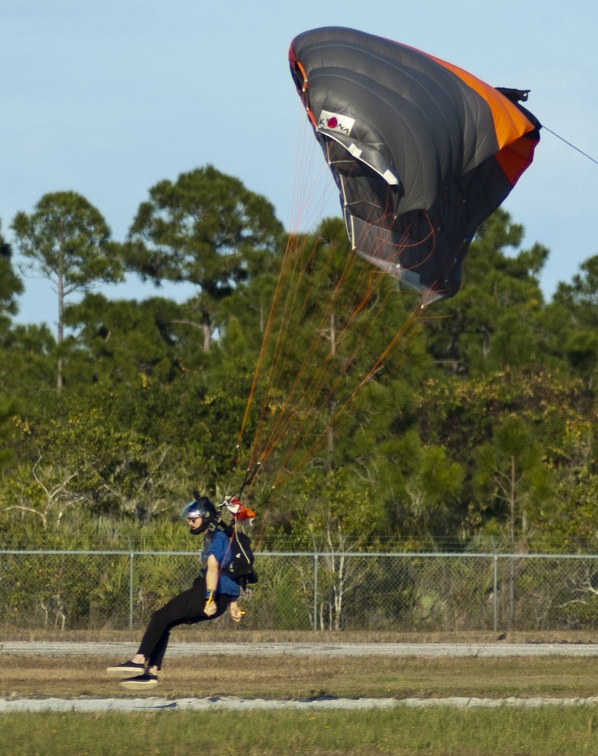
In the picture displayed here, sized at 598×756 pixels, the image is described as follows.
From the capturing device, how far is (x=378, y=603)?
75.2ft

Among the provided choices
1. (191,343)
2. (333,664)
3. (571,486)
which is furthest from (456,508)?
(191,343)

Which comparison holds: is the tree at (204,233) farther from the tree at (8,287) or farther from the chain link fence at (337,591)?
the chain link fence at (337,591)

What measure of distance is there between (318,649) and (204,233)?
27262 mm

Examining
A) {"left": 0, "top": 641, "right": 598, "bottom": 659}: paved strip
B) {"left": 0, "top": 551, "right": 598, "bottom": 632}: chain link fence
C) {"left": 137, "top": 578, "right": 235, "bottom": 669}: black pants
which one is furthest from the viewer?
{"left": 0, "top": 551, "right": 598, "bottom": 632}: chain link fence

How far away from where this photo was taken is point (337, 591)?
2253cm

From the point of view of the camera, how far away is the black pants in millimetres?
11039

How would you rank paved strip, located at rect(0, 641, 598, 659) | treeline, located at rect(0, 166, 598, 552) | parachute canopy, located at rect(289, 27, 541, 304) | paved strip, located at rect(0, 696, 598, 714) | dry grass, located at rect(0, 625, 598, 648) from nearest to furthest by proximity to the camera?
paved strip, located at rect(0, 696, 598, 714)
parachute canopy, located at rect(289, 27, 541, 304)
paved strip, located at rect(0, 641, 598, 659)
dry grass, located at rect(0, 625, 598, 648)
treeline, located at rect(0, 166, 598, 552)

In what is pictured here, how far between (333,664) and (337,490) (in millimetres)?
7583

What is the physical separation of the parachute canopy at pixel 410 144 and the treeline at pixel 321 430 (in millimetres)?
3661

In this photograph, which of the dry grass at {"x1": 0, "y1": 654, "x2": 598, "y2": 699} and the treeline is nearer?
the dry grass at {"x1": 0, "y1": 654, "x2": 598, "y2": 699}

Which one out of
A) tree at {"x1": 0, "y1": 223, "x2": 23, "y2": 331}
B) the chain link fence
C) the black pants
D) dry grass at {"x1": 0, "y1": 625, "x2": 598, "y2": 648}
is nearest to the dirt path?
the black pants

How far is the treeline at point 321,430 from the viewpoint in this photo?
23.5 metres

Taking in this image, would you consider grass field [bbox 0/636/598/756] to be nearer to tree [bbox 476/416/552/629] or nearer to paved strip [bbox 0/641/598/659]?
paved strip [bbox 0/641/598/659]

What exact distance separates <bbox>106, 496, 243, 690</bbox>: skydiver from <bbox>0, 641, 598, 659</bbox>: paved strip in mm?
5986
